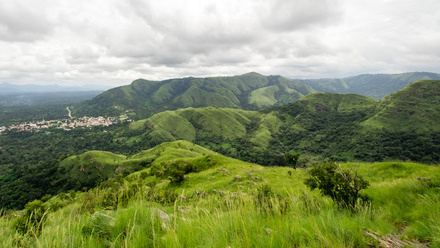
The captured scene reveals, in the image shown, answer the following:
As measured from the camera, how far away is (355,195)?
4.79 meters

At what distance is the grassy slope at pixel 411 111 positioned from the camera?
155750 mm

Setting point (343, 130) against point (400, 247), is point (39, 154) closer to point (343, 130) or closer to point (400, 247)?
point (400, 247)

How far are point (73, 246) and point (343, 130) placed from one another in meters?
228

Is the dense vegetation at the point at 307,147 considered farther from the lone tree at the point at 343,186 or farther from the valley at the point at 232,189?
the lone tree at the point at 343,186

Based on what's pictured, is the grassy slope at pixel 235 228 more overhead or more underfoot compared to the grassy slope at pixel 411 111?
more overhead

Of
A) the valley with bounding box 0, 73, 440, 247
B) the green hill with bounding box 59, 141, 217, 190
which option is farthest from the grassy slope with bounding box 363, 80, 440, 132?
the green hill with bounding box 59, 141, 217, 190

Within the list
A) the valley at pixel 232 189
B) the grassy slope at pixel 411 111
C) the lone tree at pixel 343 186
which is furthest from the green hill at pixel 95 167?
the grassy slope at pixel 411 111

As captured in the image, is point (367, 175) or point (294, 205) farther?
point (367, 175)

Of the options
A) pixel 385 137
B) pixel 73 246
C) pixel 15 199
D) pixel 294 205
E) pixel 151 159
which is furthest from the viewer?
pixel 385 137

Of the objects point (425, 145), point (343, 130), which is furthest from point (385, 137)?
point (343, 130)

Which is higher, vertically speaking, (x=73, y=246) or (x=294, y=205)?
(x=73, y=246)

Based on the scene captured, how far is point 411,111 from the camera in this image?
168m

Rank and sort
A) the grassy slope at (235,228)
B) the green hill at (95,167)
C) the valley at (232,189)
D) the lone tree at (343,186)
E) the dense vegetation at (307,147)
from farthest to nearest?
the dense vegetation at (307,147) < the green hill at (95,167) < the lone tree at (343,186) < the valley at (232,189) < the grassy slope at (235,228)

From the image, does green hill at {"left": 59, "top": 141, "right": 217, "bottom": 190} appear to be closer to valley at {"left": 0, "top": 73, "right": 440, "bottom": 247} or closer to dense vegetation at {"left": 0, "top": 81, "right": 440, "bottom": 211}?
valley at {"left": 0, "top": 73, "right": 440, "bottom": 247}
